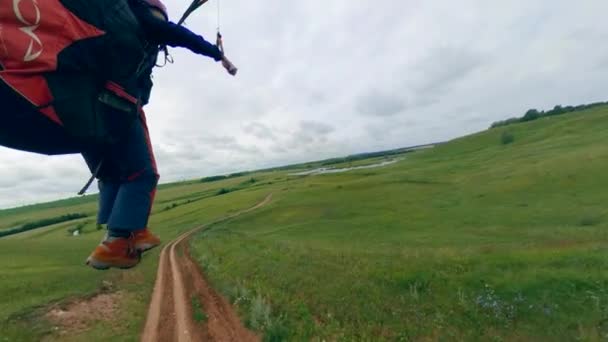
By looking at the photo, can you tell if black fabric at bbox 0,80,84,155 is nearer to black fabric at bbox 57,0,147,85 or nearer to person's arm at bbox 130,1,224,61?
black fabric at bbox 57,0,147,85

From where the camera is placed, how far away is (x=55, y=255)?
3009cm

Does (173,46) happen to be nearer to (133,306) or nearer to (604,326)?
(604,326)

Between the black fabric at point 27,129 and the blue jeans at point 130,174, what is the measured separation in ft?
0.79

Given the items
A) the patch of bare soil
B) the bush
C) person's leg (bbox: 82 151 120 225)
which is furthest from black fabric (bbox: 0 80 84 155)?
the bush

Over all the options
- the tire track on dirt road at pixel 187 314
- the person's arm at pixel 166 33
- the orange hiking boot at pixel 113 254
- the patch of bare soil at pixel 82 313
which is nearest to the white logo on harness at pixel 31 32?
the person's arm at pixel 166 33

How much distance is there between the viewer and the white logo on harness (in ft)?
5.10

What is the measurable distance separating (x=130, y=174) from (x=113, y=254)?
528mm

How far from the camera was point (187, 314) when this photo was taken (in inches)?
430

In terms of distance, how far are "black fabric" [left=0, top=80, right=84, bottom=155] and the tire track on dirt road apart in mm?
8339

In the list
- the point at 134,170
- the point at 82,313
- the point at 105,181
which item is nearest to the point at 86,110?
the point at 134,170

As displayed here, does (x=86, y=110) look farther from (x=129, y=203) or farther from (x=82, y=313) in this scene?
(x=82, y=313)

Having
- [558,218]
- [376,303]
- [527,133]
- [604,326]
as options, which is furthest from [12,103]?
[527,133]

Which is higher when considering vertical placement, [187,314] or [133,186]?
[133,186]

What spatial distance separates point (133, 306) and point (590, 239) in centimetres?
2157
